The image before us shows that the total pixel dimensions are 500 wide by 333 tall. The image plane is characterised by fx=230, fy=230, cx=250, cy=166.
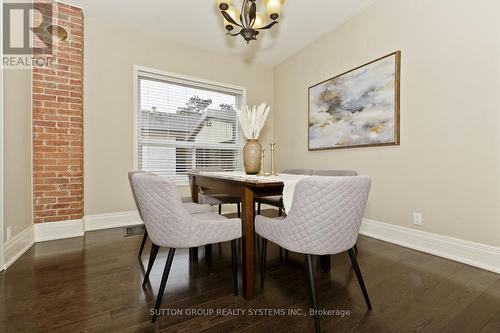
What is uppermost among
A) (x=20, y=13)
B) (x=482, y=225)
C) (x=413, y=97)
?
(x=20, y=13)

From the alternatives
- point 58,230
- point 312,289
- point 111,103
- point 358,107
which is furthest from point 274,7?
point 58,230

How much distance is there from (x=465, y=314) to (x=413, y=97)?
76.9 inches

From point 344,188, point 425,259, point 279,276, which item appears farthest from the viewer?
point 425,259

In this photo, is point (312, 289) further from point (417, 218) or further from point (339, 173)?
point (417, 218)

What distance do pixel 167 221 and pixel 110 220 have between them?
2.35 metres

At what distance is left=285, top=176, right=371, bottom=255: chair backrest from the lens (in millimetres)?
1135

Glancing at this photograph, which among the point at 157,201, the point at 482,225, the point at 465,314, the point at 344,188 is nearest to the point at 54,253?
the point at 157,201

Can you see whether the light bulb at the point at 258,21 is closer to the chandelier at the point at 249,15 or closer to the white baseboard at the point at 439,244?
the chandelier at the point at 249,15

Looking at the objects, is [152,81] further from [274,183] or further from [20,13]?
[274,183]

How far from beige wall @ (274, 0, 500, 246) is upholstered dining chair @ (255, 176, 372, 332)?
1.52 meters

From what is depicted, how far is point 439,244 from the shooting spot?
220 cm

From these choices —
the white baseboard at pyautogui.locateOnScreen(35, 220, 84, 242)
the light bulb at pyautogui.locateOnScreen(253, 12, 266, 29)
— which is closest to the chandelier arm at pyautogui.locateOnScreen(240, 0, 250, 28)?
the light bulb at pyautogui.locateOnScreen(253, 12, 266, 29)

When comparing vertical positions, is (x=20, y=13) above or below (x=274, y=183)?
above

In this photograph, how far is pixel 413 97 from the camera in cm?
240
